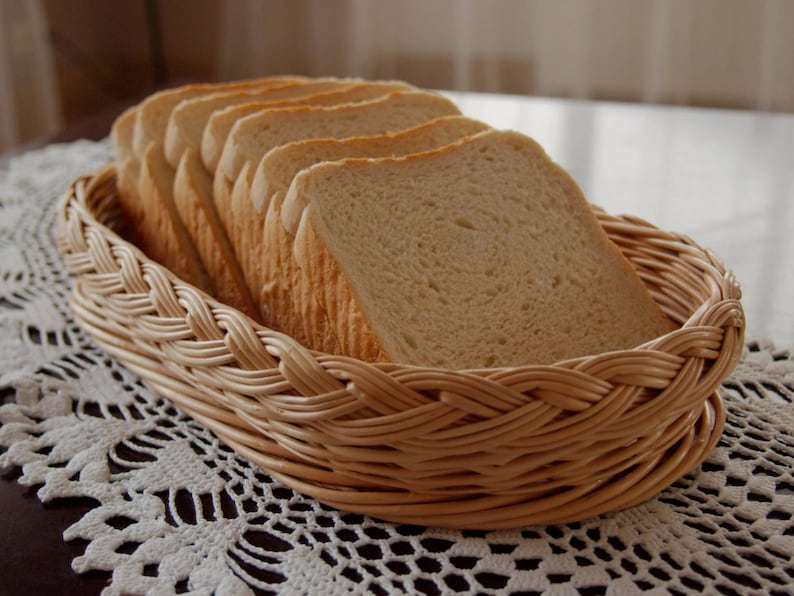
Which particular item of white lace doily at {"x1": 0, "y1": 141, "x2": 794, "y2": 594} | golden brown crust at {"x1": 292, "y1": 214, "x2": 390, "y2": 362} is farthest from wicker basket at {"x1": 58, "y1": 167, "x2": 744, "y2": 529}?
golden brown crust at {"x1": 292, "y1": 214, "x2": 390, "y2": 362}

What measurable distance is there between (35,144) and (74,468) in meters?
1.47

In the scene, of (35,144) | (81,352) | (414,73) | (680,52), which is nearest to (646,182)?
(81,352)

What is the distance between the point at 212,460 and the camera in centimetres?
97

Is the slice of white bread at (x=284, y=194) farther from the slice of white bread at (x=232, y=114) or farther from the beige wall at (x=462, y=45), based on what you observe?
the beige wall at (x=462, y=45)

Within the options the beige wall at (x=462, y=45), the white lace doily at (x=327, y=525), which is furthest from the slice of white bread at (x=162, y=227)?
the beige wall at (x=462, y=45)

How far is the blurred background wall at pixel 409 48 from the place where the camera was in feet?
11.9

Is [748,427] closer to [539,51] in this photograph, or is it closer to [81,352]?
[81,352]

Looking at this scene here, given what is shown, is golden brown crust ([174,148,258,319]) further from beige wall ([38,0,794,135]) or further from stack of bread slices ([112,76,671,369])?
beige wall ([38,0,794,135])

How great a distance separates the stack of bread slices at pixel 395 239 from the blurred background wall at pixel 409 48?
2.63m

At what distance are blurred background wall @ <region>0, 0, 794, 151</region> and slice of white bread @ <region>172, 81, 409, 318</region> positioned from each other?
100 inches

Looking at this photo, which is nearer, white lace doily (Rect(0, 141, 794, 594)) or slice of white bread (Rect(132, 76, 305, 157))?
white lace doily (Rect(0, 141, 794, 594))

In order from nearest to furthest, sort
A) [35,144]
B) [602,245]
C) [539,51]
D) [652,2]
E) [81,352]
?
1. [602,245]
2. [81,352]
3. [35,144]
4. [652,2]
5. [539,51]

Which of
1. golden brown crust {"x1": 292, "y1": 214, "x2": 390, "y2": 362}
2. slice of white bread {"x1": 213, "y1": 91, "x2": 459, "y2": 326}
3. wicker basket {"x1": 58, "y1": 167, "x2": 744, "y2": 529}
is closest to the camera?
wicker basket {"x1": 58, "y1": 167, "x2": 744, "y2": 529}

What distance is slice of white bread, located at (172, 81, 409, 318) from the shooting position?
3.97ft
